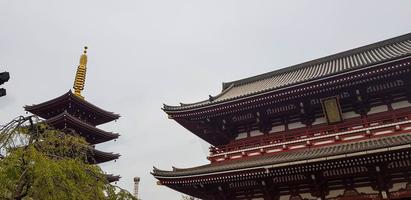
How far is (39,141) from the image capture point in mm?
7383

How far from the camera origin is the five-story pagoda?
12.6m

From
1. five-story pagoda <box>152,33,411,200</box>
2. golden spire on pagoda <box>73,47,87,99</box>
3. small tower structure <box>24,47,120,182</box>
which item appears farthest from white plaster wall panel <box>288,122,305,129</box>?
golden spire on pagoda <box>73,47,87,99</box>

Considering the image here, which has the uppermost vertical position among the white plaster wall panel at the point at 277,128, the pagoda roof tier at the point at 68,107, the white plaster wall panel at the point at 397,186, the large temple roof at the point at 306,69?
the pagoda roof tier at the point at 68,107

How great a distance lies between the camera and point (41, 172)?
6.45m

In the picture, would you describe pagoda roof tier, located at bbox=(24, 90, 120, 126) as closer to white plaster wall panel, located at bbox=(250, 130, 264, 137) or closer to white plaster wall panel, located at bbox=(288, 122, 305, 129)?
white plaster wall panel, located at bbox=(250, 130, 264, 137)


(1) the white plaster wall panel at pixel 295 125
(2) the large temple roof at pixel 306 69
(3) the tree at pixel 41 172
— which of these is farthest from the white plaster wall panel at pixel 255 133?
(3) the tree at pixel 41 172

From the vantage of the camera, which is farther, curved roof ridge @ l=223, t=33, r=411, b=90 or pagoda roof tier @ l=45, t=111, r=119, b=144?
pagoda roof tier @ l=45, t=111, r=119, b=144

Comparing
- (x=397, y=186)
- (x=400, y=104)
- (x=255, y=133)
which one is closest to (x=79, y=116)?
(x=255, y=133)

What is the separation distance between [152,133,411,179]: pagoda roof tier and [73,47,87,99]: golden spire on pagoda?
25.0 metres

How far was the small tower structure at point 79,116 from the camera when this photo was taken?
31.7 metres

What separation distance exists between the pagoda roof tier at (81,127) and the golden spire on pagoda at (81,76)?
15.2ft

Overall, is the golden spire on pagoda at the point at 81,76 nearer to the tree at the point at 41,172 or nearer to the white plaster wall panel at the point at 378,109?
the white plaster wall panel at the point at 378,109

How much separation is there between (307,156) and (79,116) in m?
28.0

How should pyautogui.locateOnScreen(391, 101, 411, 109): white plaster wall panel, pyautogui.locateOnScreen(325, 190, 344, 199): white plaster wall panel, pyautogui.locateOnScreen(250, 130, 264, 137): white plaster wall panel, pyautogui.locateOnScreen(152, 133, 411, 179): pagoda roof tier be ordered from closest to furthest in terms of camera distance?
pyautogui.locateOnScreen(152, 133, 411, 179): pagoda roof tier < pyautogui.locateOnScreen(325, 190, 344, 199): white plaster wall panel < pyautogui.locateOnScreen(391, 101, 411, 109): white plaster wall panel < pyautogui.locateOnScreen(250, 130, 264, 137): white plaster wall panel
